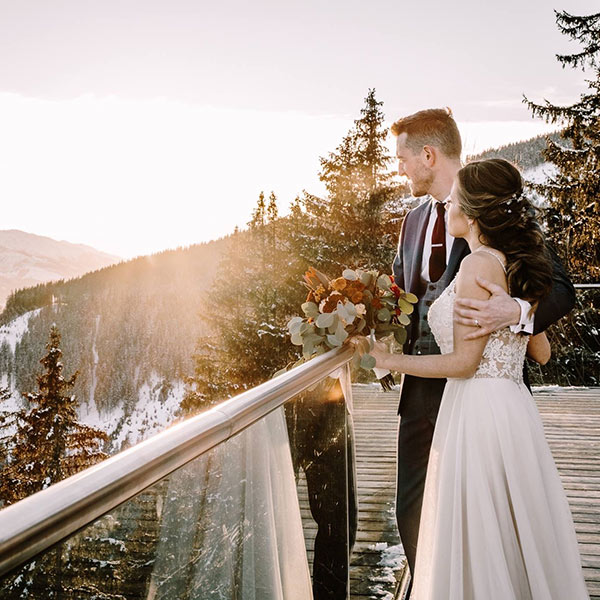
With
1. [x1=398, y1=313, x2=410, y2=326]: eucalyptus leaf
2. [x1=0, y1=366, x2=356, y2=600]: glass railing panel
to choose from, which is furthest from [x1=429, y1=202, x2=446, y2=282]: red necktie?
[x1=0, y1=366, x2=356, y2=600]: glass railing panel

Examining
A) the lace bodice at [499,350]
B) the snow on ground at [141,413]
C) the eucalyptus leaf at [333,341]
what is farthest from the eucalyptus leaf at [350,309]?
the snow on ground at [141,413]

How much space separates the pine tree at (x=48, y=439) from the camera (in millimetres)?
19125

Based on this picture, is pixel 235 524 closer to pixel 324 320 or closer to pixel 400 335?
pixel 324 320

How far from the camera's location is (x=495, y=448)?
201 cm

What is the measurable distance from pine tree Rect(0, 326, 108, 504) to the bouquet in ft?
61.8

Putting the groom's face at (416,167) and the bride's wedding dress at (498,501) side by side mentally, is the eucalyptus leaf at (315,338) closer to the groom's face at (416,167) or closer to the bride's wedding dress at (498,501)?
the bride's wedding dress at (498,501)

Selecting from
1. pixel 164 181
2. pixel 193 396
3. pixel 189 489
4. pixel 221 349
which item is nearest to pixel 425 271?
pixel 189 489

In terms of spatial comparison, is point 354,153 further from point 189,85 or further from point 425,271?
point 189,85

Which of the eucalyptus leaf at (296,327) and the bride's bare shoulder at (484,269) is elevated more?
the bride's bare shoulder at (484,269)

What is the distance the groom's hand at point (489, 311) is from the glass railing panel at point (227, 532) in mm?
526

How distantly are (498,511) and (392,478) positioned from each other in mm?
2723

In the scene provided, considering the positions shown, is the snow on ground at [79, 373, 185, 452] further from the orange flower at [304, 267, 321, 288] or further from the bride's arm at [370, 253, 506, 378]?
the bride's arm at [370, 253, 506, 378]

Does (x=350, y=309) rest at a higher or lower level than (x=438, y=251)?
lower

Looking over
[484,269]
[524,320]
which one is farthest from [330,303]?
[524,320]
